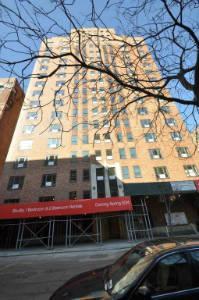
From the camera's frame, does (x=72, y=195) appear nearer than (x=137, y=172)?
Yes

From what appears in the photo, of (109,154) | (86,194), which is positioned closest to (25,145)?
(86,194)

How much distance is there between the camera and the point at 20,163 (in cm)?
2708

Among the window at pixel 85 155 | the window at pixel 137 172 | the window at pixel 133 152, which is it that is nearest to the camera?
the window at pixel 137 172

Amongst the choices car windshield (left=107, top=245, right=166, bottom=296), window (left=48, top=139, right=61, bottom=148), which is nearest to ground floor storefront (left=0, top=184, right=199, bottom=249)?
window (left=48, top=139, right=61, bottom=148)

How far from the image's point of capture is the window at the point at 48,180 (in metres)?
25.1

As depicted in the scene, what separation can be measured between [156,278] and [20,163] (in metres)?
27.1

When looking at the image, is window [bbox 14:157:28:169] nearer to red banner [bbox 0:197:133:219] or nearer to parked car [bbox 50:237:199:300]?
red banner [bbox 0:197:133:219]

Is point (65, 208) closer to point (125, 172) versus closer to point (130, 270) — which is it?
point (125, 172)

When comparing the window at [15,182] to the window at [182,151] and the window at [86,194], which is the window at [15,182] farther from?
the window at [182,151]

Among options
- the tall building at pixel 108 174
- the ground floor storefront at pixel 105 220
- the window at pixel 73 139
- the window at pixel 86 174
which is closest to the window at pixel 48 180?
the tall building at pixel 108 174

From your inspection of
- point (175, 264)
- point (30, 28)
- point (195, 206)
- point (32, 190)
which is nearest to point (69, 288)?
point (175, 264)

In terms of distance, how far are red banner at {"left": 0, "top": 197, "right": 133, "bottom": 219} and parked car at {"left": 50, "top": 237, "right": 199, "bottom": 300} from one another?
1607 centimetres

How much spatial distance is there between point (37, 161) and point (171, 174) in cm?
1798

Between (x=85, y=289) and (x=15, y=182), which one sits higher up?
(x=15, y=182)
